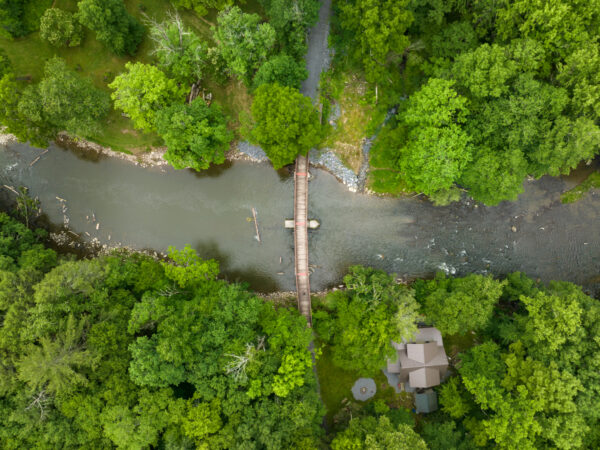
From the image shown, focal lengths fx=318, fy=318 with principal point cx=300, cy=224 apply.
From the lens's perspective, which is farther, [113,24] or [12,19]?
[12,19]

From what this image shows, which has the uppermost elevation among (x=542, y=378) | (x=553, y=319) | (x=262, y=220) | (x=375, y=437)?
(x=262, y=220)

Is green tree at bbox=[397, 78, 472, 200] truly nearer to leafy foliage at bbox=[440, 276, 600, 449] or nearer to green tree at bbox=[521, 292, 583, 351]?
green tree at bbox=[521, 292, 583, 351]

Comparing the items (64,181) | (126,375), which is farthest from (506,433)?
(64,181)

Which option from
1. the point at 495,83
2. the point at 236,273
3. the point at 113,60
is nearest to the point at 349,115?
the point at 495,83

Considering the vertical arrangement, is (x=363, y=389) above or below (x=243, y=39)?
below

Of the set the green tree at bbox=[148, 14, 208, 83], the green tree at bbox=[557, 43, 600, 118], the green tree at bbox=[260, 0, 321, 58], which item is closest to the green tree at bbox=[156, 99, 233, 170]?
the green tree at bbox=[148, 14, 208, 83]

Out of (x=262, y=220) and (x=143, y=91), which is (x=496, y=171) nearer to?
(x=262, y=220)

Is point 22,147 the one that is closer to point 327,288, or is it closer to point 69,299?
point 69,299

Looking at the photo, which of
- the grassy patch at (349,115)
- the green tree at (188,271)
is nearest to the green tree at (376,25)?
the grassy patch at (349,115)
